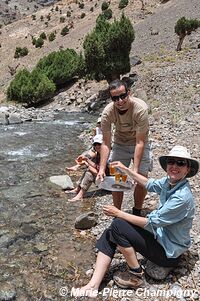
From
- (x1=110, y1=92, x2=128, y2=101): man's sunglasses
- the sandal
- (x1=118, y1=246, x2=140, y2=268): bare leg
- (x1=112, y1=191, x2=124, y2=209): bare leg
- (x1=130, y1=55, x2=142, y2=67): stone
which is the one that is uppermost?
(x1=110, y1=92, x2=128, y2=101): man's sunglasses

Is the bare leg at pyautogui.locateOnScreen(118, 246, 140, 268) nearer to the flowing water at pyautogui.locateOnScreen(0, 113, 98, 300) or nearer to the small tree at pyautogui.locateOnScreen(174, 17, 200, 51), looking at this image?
the flowing water at pyautogui.locateOnScreen(0, 113, 98, 300)

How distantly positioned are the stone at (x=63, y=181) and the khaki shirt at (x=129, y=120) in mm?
3193

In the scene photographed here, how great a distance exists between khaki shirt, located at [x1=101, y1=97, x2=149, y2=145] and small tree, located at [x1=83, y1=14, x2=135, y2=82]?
2507 centimetres

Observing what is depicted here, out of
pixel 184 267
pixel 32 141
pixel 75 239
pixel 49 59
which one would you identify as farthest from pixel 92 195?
pixel 49 59

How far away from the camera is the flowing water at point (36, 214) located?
19.9 ft

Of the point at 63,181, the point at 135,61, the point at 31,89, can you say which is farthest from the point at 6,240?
the point at 135,61

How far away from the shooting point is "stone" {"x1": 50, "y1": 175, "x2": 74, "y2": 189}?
31.7 feet

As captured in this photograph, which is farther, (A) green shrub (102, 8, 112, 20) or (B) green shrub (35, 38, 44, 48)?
(A) green shrub (102, 8, 112, 20)

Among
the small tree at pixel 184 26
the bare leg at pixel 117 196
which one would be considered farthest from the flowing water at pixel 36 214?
the small tree at pixel 184 26

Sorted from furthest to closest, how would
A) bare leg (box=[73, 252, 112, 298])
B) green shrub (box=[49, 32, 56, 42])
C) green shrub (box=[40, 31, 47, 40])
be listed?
1. green shrub (box=[40, 31, 47, 40])
2. green shrub (box=[49, 32, 56, 42])
3. bare leg (box=[73, 252, 112, 298])

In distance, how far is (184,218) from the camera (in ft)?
15.9

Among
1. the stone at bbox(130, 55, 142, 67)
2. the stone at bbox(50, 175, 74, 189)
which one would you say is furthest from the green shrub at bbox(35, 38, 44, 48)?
the stone at bbox(50, 175, 74, 189)

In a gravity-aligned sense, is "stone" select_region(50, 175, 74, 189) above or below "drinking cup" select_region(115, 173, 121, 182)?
below

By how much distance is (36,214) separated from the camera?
26.3 feet
